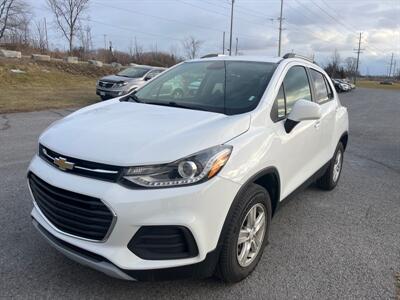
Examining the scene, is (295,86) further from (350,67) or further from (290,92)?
(350,67)

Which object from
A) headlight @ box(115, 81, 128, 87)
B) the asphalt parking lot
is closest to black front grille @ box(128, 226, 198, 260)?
the asphalt parking lot

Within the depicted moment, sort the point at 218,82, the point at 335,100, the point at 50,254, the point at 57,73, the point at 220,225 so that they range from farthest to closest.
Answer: the point at 57,73 → the point at 335,100 → the point at 218,82 → the point at 50,254 → the point at 220,225

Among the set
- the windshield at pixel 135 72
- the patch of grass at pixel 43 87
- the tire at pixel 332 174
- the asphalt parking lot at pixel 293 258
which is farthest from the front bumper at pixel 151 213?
the windshield at pixel 135 72

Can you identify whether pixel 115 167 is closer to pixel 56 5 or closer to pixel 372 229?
pixel 372 229

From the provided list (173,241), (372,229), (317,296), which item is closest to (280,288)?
(317,296)

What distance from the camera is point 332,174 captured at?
17.2 ft

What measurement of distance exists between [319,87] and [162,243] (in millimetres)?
3209

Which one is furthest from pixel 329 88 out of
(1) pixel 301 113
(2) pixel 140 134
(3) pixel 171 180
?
(3) pixel 171 180

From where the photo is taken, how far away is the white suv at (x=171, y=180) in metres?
2.42

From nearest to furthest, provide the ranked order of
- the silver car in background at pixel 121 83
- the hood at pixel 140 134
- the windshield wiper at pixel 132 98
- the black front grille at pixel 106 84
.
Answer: the hood at pixel 140 134
the windshield wiper at pixel 132 98
the silver car in background at pixel 121 83
the black front grille at pixel 106 84

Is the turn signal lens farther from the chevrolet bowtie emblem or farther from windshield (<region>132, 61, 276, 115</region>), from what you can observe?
the chevrolet bowtie emblem

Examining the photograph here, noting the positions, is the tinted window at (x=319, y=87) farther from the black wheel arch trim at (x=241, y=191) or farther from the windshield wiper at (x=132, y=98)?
the windshield wiper at (x=132, y=98)

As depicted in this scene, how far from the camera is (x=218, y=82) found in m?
3.85

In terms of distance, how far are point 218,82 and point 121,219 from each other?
195 cm
